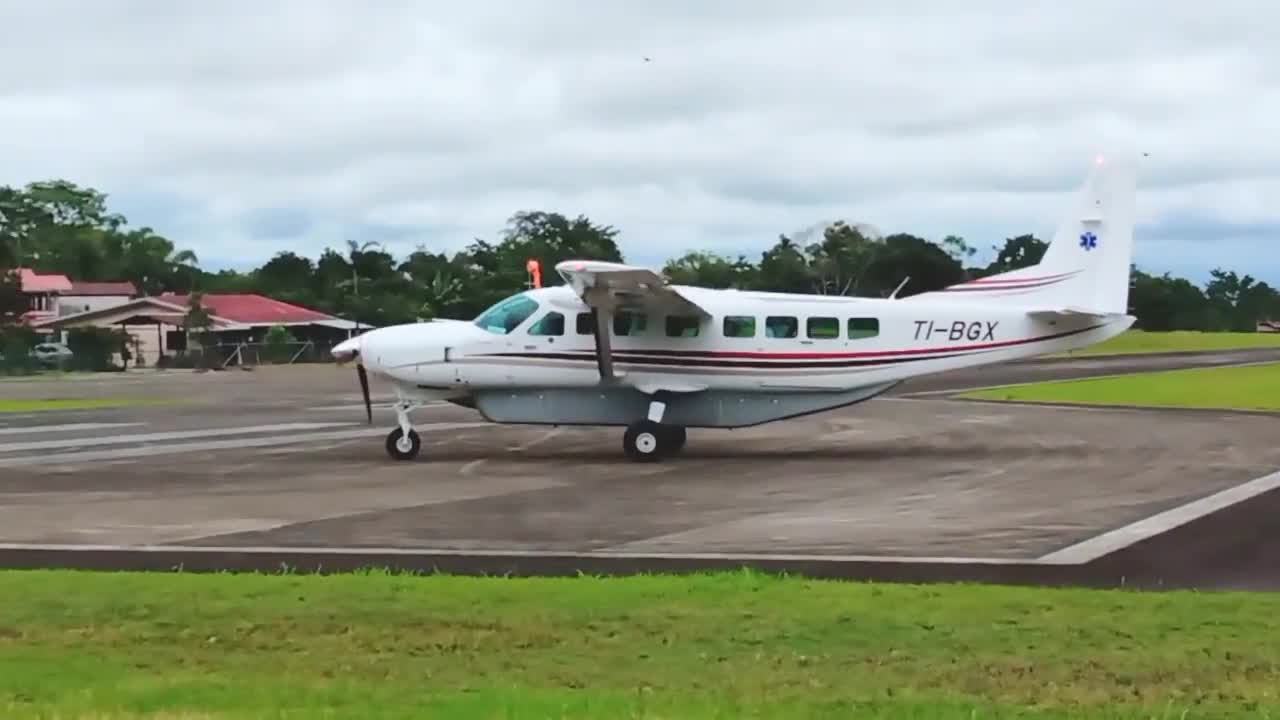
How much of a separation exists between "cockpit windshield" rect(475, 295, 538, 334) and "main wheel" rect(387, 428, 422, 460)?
76.8 inches

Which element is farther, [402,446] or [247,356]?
[247,356]

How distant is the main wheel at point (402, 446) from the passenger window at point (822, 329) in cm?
601

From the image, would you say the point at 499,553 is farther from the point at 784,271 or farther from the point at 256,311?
the point at 256,311

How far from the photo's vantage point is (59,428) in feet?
101

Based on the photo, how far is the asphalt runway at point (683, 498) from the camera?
41.1 ft

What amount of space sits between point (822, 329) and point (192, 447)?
10.3 metres

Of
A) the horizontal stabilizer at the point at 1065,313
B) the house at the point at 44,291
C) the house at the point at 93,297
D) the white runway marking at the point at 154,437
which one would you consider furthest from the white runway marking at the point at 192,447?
the house at the point at 93,297

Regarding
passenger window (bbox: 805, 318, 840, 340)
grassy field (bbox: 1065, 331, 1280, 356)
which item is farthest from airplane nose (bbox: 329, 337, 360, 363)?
grassy field (bbox: 1065, 331, 1280, 356)

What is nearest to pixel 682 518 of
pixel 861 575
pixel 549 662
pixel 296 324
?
pixel 861 575

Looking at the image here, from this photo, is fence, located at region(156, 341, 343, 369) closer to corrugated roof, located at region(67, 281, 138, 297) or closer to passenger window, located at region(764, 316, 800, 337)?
corrugated roof, located at region(67, 281, 138, 297)

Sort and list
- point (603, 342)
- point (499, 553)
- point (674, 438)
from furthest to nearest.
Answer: point (674, 438) → point (603, 342) → point (499, 553)

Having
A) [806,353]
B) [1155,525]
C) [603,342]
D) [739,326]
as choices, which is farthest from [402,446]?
[1155,525]

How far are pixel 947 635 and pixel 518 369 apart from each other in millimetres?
15542

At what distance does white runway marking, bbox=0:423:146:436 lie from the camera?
29.9m
